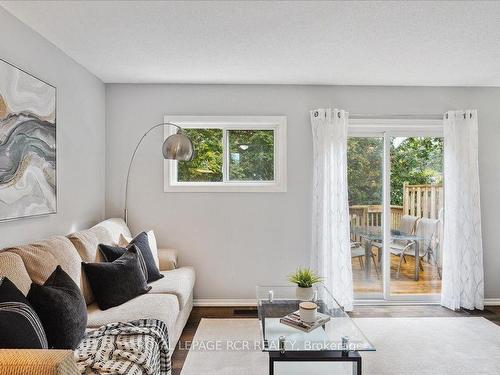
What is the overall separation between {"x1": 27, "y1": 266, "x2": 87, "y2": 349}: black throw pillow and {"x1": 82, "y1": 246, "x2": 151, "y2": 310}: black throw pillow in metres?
0.62

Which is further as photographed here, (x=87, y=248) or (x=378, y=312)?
(x=378, y=312)

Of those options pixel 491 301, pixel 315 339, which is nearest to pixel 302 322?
pixel 315 339

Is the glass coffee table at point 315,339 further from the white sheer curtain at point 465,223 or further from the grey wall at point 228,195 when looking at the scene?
the white sheer curtain at point 465,223

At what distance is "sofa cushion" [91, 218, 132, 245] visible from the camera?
3345 millimetres

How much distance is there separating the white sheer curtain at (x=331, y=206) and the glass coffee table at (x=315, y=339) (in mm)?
1098

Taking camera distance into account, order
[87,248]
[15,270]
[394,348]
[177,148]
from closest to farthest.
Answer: [15,270] → [87,248] → [394,348] → [177,148]

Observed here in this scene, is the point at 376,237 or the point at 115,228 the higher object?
the point at 115,228

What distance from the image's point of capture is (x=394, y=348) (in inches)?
118

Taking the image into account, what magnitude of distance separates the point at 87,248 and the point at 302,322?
5.60 ft

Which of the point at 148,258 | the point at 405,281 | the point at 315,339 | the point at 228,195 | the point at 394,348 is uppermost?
the point at 228,195

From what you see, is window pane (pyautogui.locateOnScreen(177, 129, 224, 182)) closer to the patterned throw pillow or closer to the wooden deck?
the patterned throw pillow

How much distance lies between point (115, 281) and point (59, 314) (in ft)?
2.74

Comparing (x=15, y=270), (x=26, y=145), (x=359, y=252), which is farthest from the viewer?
(x=359, y=252)

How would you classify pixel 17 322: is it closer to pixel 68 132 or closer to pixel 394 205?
pixel 68 132
